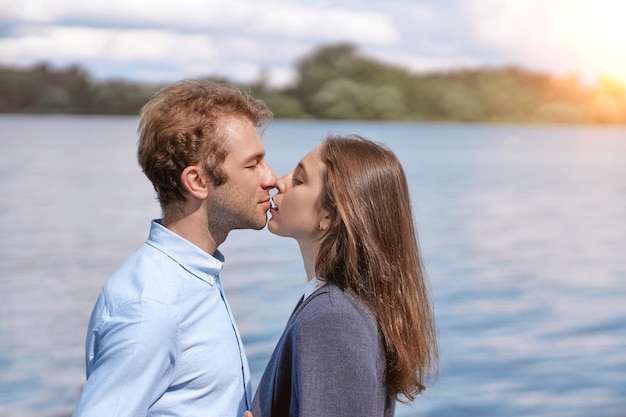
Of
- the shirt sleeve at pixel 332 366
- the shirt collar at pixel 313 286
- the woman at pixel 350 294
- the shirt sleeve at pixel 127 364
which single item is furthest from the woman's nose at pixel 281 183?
the shirt sleeve at pixel 127 364

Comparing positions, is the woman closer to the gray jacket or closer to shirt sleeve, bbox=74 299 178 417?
the gray jacket

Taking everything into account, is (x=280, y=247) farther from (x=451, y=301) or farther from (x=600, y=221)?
(x=600, y=221)

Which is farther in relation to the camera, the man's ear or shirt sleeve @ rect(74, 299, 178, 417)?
the man's ear

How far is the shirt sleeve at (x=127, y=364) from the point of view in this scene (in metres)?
1.76

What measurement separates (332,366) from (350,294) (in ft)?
0.59

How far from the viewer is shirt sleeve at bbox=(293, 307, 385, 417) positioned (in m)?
1.88

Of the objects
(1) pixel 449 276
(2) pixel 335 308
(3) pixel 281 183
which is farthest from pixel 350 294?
(1) pixel 449 276

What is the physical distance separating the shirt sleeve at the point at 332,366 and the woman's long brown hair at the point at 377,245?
122mm

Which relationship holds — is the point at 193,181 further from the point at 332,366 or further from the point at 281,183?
the point at 332,366

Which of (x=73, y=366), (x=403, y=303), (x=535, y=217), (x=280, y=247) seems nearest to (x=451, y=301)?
(x=280, y=247)

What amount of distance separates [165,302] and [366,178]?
1.72ft

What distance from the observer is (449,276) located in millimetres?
13242

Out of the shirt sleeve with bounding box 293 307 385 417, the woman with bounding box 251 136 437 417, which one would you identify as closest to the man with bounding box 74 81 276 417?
the woman with bounding box 251 136 437 417

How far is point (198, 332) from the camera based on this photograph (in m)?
1.94
